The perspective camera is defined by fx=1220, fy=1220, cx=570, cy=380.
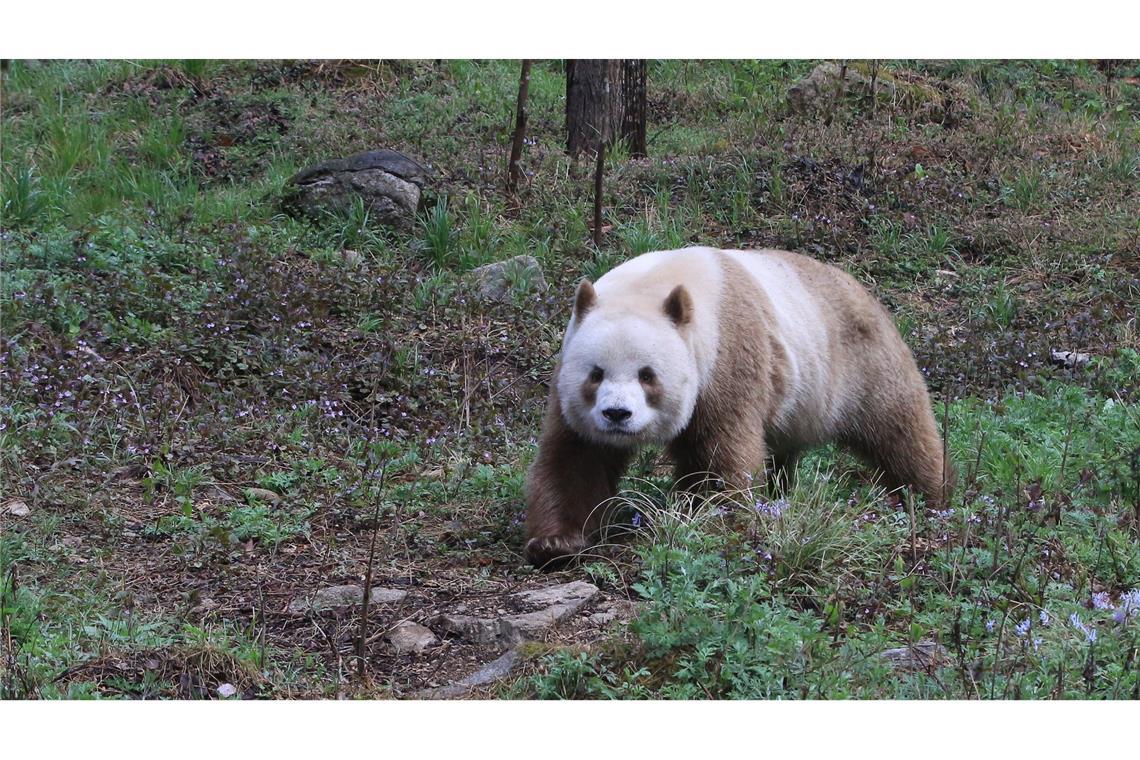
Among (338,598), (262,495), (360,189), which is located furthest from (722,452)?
(360,189)

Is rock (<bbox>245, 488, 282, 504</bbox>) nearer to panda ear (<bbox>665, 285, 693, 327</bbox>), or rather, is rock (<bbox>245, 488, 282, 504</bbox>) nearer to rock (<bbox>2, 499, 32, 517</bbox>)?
rock (<bbox>2, 499, 32, 517</bbox>)

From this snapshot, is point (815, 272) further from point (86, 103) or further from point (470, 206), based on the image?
point (86, 103)

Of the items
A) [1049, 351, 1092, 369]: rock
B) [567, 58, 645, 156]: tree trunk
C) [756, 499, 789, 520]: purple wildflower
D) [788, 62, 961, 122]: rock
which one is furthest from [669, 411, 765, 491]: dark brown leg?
[788, 62, 961, 122]: rock

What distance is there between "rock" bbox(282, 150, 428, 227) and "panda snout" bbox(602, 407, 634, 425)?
5.38m

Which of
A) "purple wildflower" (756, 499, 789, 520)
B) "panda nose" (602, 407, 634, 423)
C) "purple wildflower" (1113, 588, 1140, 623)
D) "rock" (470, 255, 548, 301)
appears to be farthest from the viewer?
"rock" (470, 255, 548, 301)

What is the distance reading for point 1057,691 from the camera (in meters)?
3.60

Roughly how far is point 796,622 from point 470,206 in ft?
22.1

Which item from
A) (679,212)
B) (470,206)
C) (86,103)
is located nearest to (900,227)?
(679,212)

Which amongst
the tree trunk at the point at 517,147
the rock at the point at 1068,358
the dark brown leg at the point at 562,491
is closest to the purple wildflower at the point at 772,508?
the dark brown leg at the point at 562,491

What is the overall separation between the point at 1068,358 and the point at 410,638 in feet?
18.0

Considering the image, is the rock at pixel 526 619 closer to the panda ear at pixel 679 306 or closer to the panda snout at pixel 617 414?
the panda snout at pixel 617 414

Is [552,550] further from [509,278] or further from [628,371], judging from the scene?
[509,278]

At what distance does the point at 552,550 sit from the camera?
5.49 meters

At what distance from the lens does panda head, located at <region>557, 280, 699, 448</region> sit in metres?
5.18
